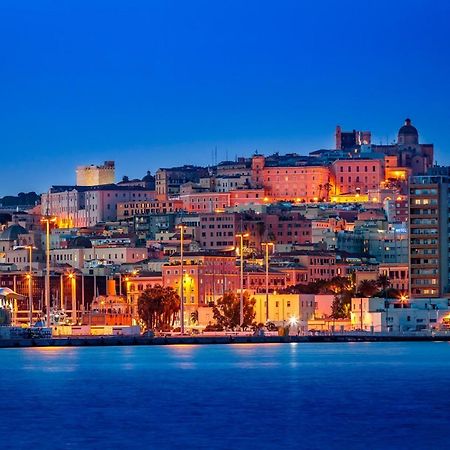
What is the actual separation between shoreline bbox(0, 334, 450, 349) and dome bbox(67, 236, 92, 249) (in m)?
59.5

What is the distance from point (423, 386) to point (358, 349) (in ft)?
147

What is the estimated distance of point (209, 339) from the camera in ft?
425

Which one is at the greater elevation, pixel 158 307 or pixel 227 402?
pixel 158 307

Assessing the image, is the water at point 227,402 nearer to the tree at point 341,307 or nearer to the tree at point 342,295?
the tree at point 341,307

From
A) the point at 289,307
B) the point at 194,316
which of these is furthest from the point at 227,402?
the point at 194,316

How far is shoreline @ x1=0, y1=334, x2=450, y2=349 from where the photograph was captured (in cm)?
12509

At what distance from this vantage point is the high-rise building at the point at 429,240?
143500 mm

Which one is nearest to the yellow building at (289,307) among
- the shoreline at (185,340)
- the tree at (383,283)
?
the tree at (383,283)

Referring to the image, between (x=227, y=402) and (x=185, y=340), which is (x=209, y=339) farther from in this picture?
(x=227, y=402)

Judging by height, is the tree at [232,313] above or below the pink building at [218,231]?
below

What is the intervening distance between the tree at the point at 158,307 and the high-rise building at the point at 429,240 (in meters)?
17.2

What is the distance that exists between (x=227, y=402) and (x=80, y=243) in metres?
121

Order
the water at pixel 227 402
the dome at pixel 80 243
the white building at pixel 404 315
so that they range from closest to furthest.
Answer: the water at pixel 227 402 → the white building at pixel 404 315 → the dome at pixel 80 243

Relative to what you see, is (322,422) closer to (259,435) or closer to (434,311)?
(259,435)
